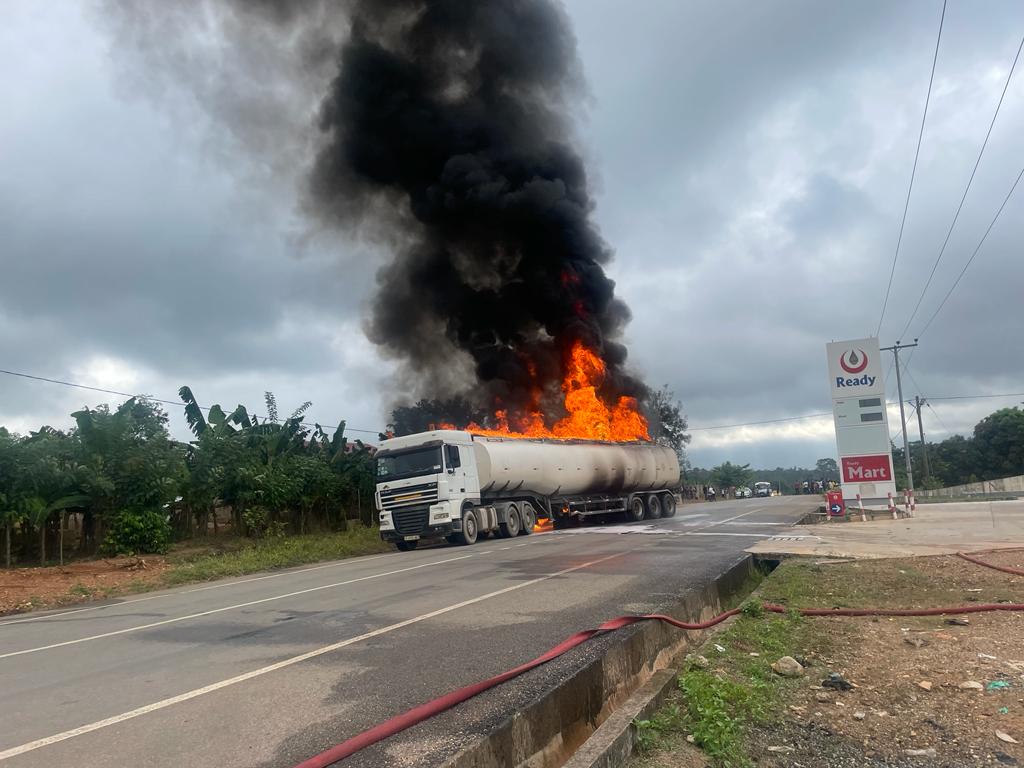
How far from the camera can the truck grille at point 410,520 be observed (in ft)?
60.2

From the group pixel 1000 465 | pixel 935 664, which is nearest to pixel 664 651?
pixel 935 664

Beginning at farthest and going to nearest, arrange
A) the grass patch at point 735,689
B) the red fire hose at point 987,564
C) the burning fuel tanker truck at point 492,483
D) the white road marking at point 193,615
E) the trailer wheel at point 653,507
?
the trailer wheel at point 653,507
the burning fuel tanker truck at point 492,483
the red fire hose at point 987,564
the white road marking at point 193,615
the grass patch at point 735,689

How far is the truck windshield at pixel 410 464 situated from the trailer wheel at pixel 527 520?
4602mm

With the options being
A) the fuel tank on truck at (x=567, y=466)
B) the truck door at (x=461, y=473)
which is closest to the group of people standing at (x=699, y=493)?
the fuel tank on truck at (x=567, y=466)

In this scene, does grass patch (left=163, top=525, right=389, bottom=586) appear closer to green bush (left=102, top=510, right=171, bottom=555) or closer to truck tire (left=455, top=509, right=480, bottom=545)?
green bush (left=102, top=510, right=171, bottom=555)

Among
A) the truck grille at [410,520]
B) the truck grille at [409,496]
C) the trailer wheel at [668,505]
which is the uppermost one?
the truck grille at [409,496]

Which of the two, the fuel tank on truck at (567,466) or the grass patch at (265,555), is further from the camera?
the fuel tank on truck at (567,466)

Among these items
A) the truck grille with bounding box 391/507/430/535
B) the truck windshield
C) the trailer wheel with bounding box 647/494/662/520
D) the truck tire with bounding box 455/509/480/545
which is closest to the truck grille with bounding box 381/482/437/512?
the truck grille with bounding box 391/507/430/535

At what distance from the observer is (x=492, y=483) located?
20.3m

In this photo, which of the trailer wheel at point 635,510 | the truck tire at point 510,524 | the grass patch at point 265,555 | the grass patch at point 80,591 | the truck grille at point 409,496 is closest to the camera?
the grass patch at point 80,591

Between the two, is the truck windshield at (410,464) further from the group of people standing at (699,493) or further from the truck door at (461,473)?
the group of people standing at (699,493)

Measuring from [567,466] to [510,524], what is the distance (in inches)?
130

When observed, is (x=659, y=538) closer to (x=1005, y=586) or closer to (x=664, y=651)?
(x=1005, y=586)

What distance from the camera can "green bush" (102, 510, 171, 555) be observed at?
61.1ft
